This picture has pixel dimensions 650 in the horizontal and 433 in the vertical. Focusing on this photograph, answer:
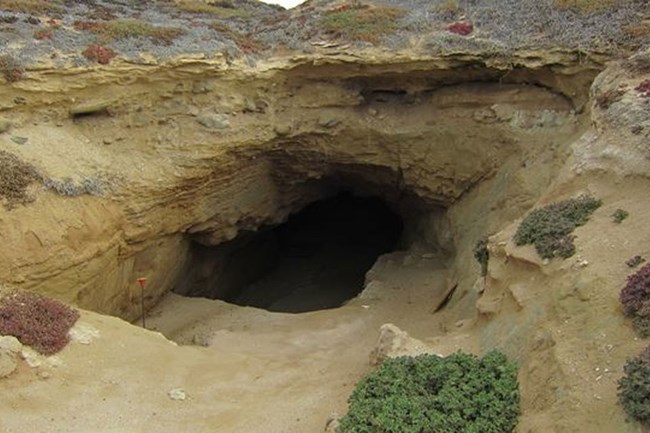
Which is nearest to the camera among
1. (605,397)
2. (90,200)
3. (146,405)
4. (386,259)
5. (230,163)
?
(605,397)

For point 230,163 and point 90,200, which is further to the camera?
point 230,163

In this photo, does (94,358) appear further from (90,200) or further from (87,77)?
(87,77)

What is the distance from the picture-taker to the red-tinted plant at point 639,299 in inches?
426

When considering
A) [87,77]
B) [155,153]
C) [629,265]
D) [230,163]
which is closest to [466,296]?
[629,265]

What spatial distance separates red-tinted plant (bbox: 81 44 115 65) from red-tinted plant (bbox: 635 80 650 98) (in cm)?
1551

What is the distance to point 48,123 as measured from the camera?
2033cm

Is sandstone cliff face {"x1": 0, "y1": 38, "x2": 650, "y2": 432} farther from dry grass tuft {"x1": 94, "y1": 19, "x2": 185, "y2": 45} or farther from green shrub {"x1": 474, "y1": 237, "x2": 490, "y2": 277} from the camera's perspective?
dry grass tuft {"x1": 94, "y1": 19, "x2": 185, "y2": 45}

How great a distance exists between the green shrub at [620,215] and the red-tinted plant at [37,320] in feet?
40.6

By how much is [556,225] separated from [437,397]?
5.32 meters

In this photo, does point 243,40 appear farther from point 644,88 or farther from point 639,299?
point 639,299

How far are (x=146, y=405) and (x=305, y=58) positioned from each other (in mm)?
13603

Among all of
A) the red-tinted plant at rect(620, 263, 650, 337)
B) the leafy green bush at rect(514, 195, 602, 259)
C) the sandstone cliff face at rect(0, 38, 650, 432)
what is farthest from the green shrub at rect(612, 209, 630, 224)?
the red-tinted plant at rect(620, 263, 650, 337)

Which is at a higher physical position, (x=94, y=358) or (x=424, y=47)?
(x=424, y=47)

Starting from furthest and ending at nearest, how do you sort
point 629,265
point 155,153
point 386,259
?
point 386,259, point 155,153, point 629,265
